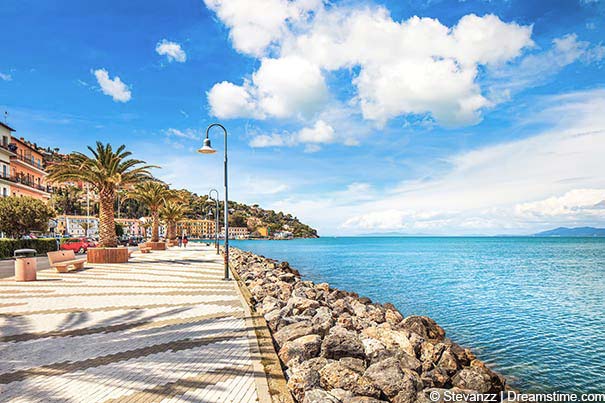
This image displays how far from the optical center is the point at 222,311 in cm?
968

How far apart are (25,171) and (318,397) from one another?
187 feet

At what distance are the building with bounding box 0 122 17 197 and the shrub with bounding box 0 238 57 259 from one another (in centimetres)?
1374

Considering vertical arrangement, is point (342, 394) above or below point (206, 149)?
below

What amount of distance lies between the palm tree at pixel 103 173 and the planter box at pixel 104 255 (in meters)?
0.67

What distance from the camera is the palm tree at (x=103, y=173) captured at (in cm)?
2155

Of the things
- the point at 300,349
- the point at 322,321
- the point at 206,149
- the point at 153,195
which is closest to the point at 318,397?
the point at 300,349

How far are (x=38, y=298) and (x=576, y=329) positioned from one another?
18219mm

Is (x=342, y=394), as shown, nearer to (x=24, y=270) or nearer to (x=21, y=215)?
(x=24, y=270)

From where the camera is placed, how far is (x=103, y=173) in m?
22.0

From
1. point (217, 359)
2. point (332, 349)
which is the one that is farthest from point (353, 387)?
point (217, 359)

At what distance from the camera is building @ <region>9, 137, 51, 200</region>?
44.7 meters

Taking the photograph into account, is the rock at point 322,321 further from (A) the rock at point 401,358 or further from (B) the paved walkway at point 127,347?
(B) the paved walkway at point 127,347

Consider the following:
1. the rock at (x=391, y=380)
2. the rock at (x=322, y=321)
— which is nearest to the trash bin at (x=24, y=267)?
the rock at (x=322, y=321)

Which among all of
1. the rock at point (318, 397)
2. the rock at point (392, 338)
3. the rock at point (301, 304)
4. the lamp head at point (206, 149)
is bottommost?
the rock at point (392, 338)
